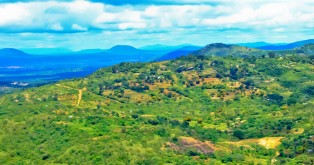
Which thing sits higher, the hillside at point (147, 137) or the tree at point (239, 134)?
the hillside at point (147, 137)

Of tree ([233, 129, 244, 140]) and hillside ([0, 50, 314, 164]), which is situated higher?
hillside ([0, 50, 314, 164])

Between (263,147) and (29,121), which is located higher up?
(29,121)

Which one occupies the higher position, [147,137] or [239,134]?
[147,137]

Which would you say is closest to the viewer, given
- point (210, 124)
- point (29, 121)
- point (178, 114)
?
point (29, 121)

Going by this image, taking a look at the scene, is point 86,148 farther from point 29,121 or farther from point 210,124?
point 210,124

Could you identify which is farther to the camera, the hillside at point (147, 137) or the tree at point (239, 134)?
the tree at point (239, 134)

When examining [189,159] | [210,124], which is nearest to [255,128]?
[210,124]

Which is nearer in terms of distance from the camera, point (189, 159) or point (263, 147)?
point (189, 159)

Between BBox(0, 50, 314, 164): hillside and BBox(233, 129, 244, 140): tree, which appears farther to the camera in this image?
BBox(233, 129, 244, 140): tree

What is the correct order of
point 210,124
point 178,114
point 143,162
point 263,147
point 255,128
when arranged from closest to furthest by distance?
point 143,162, point 263,147, point 255,128, point 210,124, point 178,114

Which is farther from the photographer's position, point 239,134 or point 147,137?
point 239,134
